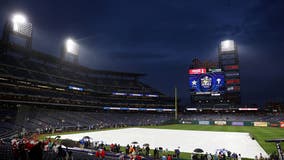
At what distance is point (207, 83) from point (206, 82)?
619mm

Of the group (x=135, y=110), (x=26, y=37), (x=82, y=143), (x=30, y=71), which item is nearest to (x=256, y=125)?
(x=135, y=110)

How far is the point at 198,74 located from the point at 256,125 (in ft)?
90.9

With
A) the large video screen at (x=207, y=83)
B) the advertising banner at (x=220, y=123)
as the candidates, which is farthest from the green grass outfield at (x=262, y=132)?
the large video screen at (x=207, y=83)

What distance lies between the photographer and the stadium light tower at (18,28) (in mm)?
56062

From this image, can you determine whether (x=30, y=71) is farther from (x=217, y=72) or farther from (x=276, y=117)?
(x=276, y=117)

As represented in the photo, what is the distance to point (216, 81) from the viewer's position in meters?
76.2

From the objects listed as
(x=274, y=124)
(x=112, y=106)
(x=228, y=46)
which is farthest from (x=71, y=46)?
(x=274, y=124)

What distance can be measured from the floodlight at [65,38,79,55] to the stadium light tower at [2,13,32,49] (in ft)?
56.9

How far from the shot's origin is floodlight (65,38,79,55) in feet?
256

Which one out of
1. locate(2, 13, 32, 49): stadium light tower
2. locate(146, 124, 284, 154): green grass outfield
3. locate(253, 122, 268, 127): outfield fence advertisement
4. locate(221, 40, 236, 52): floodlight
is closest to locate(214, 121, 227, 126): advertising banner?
locate(253, 122, 268, 127): outfield fence advertisement

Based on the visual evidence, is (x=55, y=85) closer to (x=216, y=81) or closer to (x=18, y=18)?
(x=18, y=18)

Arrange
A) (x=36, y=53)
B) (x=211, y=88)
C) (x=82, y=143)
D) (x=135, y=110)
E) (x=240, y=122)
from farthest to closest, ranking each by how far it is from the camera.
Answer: (x=135, y=110)
(x=211, y=88)
(x=240, y=122)
(x=36, y=53)
(x=82, y=143)

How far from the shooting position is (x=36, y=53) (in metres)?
65.2

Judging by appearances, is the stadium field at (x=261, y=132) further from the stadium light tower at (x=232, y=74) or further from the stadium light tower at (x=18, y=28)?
the stadium light tower at (x=18, y=28)
